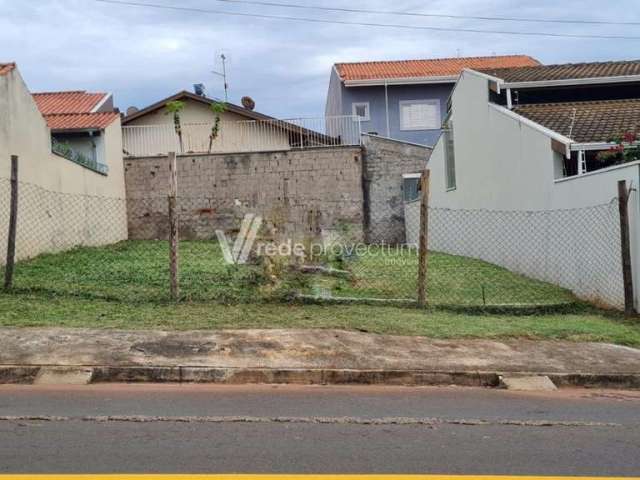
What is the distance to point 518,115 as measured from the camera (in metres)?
13.0

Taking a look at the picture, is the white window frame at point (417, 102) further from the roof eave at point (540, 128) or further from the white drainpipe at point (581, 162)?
the white drainpipe at point (581, 162)

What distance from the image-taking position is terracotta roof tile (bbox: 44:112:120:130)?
19.1m

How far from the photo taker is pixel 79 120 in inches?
766

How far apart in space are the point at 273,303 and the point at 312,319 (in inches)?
33.6

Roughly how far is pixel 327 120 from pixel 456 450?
19712 millimetres

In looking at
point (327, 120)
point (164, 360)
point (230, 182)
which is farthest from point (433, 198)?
point (164, 360)

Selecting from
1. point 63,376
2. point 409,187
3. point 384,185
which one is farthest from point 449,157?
point 63,376

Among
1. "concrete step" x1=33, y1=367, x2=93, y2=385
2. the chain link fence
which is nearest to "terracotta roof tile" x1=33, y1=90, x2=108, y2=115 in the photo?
the chain link fence

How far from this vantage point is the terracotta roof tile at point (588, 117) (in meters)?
11.4

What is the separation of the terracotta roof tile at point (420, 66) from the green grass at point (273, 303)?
767 inches

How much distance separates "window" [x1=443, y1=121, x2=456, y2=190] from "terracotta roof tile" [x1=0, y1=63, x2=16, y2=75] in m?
10.9

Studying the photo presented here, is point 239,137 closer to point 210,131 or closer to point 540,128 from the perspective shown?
point 210,131

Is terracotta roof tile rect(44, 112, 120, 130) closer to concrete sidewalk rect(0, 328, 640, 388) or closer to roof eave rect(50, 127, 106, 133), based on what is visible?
roof eave rect(50, 127, 106, 133)

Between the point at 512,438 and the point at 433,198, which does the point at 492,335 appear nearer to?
the point at 512,438
